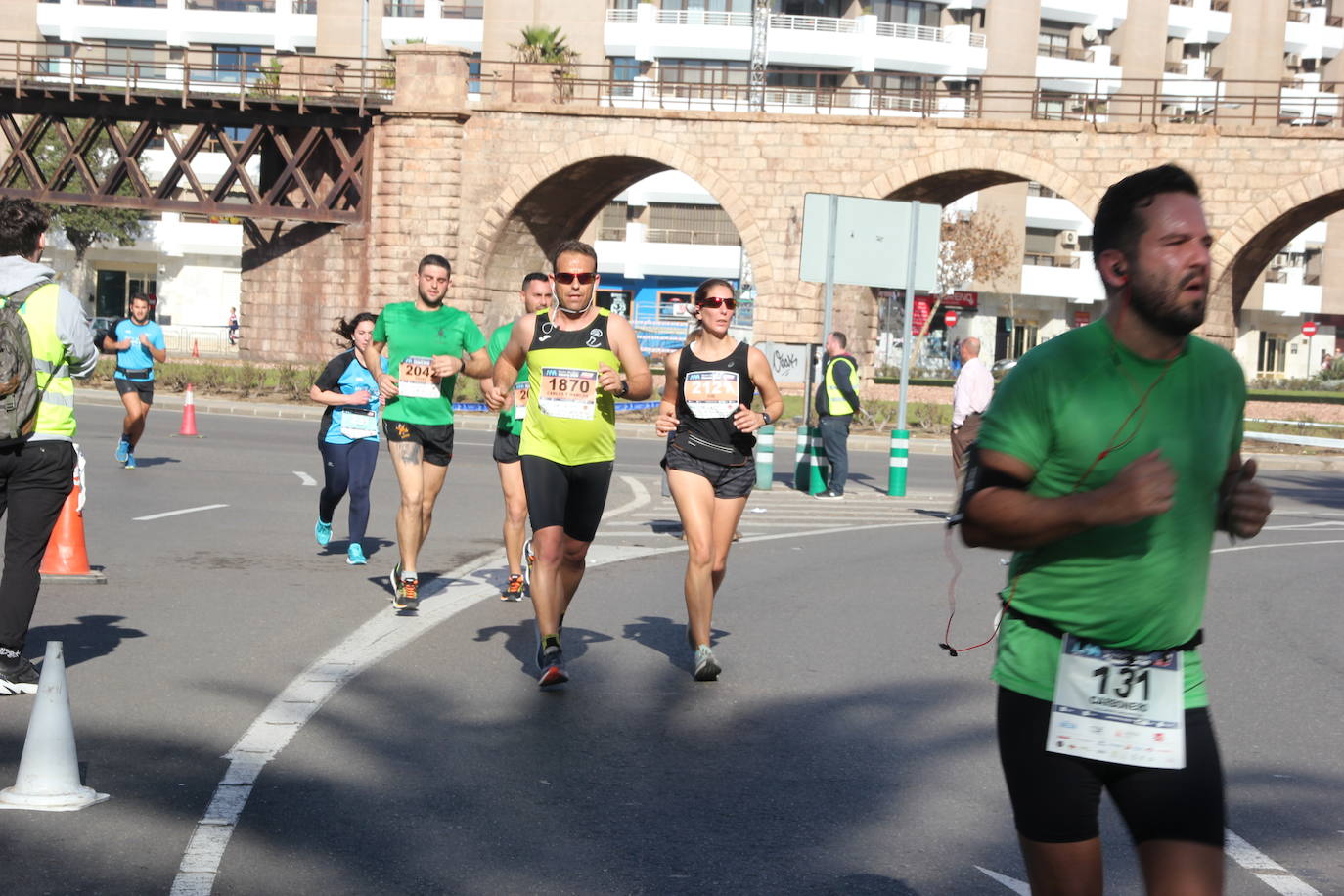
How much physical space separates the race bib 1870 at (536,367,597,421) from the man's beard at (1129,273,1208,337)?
458cm

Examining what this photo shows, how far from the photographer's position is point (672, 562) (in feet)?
40.5

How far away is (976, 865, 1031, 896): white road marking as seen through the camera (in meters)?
4.71

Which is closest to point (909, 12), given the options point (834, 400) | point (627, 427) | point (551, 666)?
point (627, 427)

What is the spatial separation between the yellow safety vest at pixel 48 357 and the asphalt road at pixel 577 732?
111 cm

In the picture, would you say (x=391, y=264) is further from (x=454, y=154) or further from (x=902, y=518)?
(x=902, y=518)

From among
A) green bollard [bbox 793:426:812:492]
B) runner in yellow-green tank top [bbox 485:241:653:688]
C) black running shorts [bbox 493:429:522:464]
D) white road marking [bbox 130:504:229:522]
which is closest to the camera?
runner in yellow-green tank top [bbox 485:241:653:688]

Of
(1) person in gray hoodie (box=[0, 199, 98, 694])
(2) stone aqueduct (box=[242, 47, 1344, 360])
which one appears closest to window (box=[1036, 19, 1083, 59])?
(2) stone aqueduct (box=[242, 47, 1344, 360])

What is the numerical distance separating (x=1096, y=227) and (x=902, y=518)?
14.0m

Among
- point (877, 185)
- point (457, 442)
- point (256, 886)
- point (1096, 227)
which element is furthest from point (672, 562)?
point (877, 185)

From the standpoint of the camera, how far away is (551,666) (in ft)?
24.1

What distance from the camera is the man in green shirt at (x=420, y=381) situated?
955 centimetres

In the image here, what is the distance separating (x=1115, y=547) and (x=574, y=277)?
4691mm

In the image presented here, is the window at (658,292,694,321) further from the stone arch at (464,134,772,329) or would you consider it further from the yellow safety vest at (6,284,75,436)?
the yellow safety vest at (6,284,75,436)

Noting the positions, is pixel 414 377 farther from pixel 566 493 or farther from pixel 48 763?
pixel 48 763
